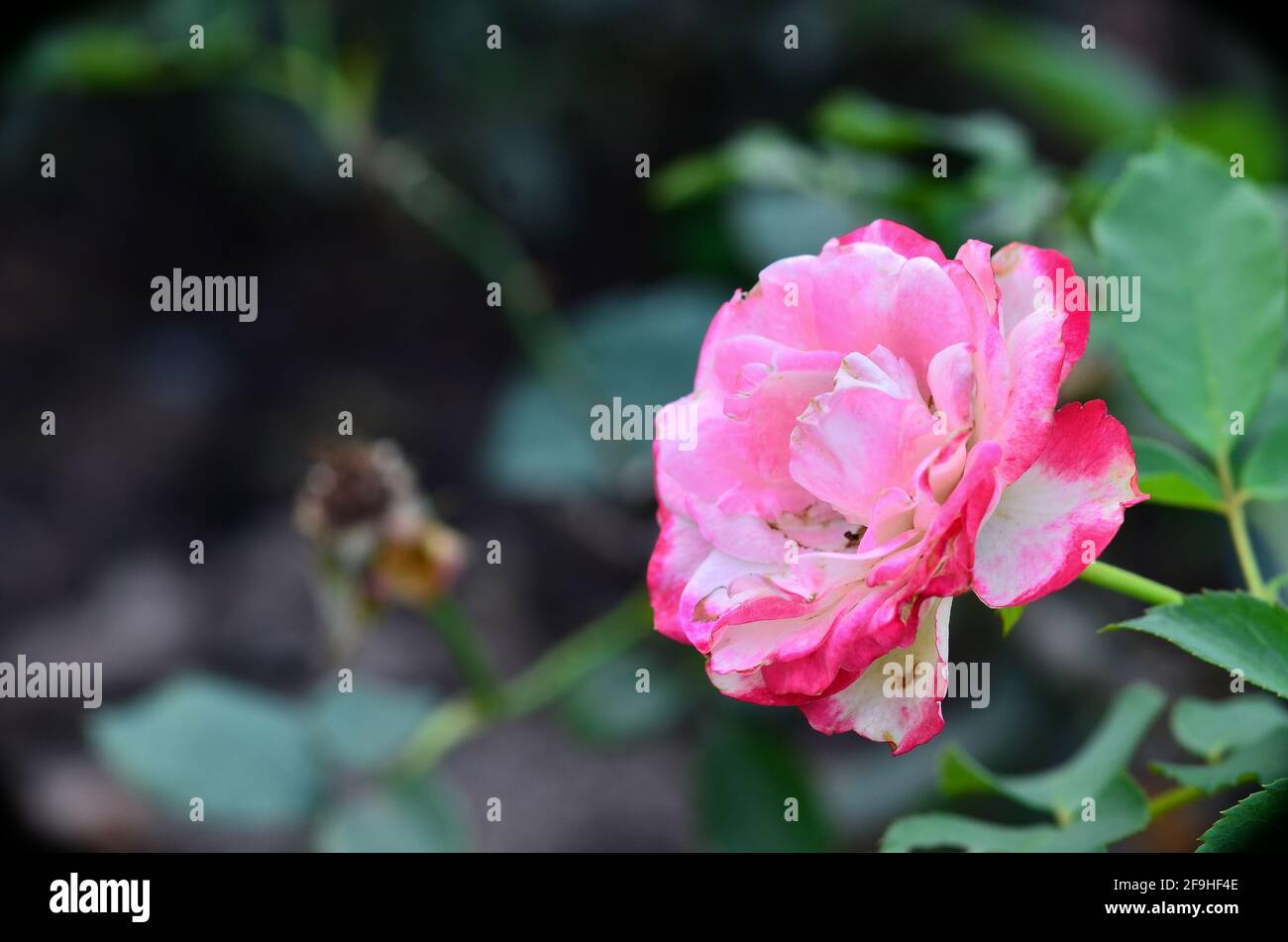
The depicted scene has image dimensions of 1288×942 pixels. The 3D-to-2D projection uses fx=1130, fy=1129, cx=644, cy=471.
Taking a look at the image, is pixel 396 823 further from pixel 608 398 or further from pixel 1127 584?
pixel 1127 584

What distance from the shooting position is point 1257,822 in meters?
0.33

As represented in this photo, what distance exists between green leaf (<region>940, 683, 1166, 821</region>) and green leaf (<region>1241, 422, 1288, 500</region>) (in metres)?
0.11

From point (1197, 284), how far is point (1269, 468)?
74 millimetres

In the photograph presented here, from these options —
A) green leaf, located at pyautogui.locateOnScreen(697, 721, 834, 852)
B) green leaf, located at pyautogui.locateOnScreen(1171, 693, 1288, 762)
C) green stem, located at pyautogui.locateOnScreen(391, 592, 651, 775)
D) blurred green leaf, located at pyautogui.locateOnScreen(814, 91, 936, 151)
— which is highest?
blurred green leaf, located at pyautogui.locateOnScreen(814, 91, 936, 151)

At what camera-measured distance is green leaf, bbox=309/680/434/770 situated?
782mm

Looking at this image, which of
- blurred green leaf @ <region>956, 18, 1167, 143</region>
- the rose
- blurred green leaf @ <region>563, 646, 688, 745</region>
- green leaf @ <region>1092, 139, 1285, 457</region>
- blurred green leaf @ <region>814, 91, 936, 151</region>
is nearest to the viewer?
the rose

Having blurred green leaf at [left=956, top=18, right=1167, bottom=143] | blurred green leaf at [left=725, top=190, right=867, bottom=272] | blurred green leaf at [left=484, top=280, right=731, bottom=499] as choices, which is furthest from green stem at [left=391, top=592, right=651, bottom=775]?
blurred green leaf at [left=956, top=18, right=1167, bottom=143]

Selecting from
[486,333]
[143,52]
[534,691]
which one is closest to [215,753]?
[534,691]

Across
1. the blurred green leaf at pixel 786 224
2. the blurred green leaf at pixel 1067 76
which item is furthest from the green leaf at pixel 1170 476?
the blurred green leaf at pixel 1067 76

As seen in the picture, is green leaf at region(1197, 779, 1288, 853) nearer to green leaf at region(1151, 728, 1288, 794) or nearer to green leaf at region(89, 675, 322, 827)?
green leaf at region(1151, 728, 1288, 794)

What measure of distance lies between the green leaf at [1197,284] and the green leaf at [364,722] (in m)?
0.57
